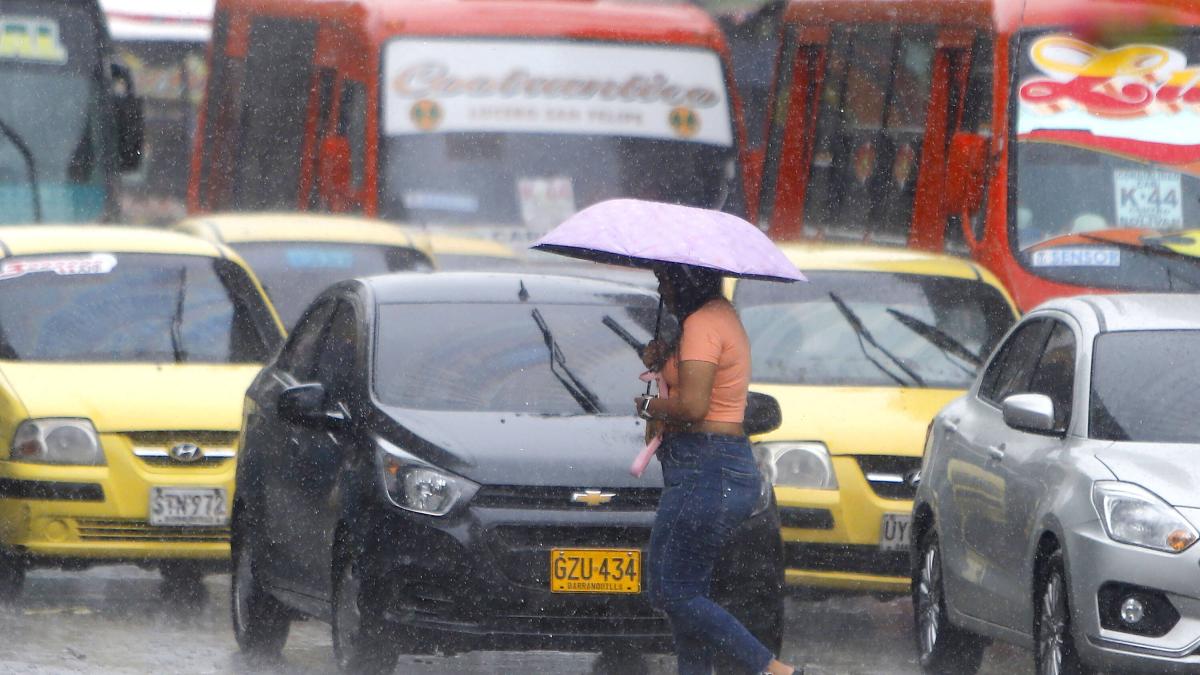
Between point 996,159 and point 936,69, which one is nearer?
point 996,159

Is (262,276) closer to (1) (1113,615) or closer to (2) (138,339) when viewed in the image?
(2) (138,339)

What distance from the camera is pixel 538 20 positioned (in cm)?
1967

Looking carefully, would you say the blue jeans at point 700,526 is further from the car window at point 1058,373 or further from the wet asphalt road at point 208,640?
the wet asphalt road at point 208,640

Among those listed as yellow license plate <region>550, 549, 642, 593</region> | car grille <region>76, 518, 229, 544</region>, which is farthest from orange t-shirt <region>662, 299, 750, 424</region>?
car grille <region>76, 518, 229, 544</region>

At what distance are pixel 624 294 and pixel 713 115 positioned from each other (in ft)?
31.0

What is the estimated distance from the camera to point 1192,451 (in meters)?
8.27

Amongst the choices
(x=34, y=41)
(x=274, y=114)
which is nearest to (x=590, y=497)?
(x=34, y=41)

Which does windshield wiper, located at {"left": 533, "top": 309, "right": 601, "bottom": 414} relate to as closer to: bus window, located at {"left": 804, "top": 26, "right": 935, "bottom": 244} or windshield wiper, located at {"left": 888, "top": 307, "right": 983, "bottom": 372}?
windshield wiper, located at {"left": 888, "top": 307, "right": 983, "bottom": 372}

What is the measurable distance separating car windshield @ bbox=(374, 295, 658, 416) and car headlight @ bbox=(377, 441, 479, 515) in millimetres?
422

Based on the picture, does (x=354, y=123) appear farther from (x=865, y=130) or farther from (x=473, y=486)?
(x=473, y=486)

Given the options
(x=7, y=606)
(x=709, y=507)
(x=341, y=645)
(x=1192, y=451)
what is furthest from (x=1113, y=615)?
(x=7, y=606)

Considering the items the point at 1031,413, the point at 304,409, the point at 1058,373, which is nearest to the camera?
the point at 1031,413

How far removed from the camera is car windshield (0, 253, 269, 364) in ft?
39.9

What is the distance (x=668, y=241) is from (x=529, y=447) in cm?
118
